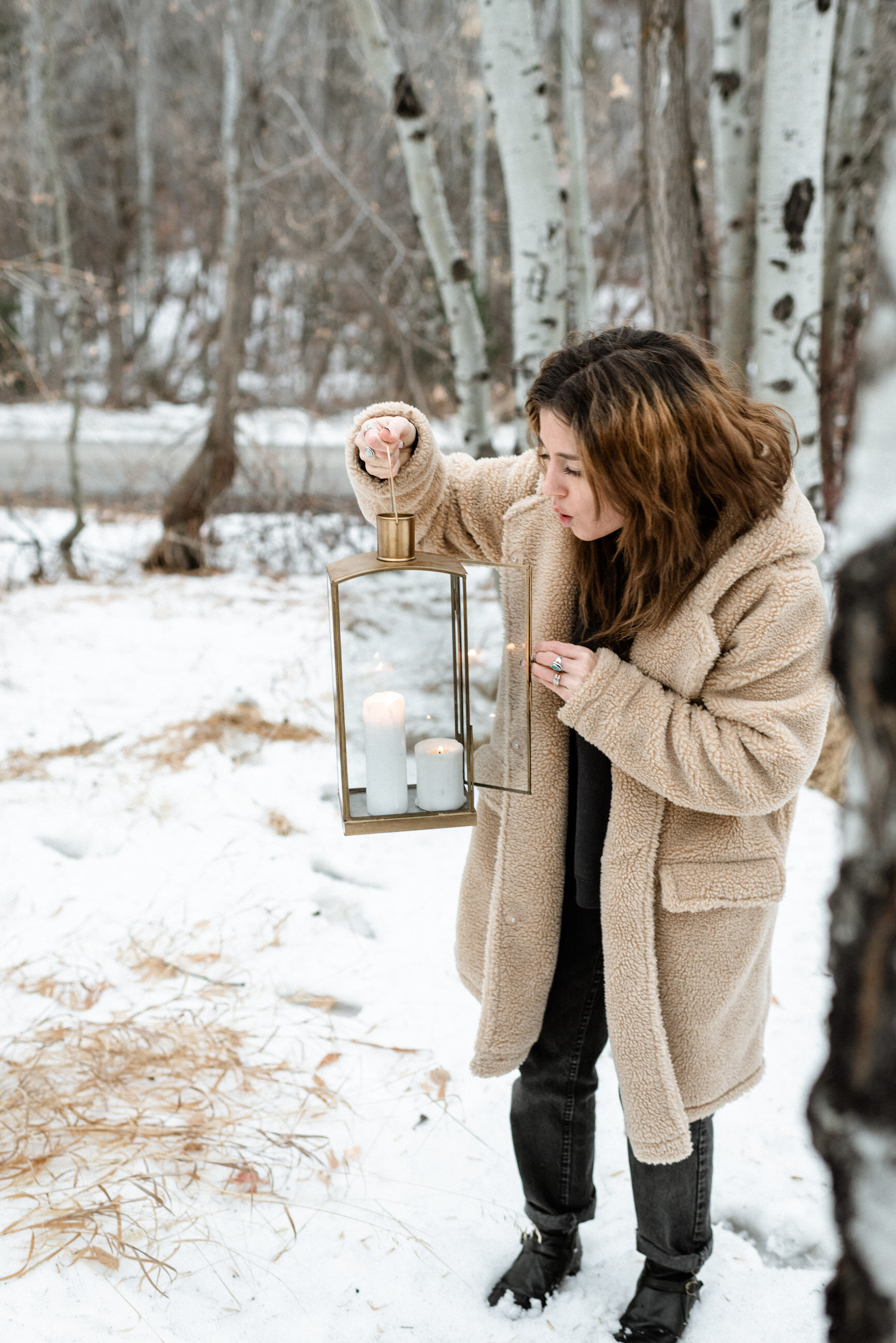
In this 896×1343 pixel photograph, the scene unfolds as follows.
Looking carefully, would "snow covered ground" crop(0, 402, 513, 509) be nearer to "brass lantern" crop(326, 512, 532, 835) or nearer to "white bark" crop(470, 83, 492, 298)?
"white bark" crop(470, 83, 492, 298)

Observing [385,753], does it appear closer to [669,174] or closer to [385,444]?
[385,444]

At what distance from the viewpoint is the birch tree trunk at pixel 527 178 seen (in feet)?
12.2

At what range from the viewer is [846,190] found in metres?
5.51

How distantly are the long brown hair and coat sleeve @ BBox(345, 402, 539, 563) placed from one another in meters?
0.27

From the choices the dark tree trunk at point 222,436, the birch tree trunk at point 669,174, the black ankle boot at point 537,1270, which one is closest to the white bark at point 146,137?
the dark tree trunk at point 222,436

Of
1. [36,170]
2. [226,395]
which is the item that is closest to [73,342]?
[226,395]

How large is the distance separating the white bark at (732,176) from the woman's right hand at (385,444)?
2631 mm

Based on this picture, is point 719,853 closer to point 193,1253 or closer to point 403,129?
point 193,1253

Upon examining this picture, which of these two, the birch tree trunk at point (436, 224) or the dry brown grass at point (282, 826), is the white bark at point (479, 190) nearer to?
the birch tree trunk at point (436, 224)

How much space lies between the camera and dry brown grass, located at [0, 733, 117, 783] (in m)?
4.04

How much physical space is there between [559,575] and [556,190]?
2.74 meters

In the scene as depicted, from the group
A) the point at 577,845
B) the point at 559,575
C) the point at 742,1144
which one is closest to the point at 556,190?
the point at 559,575

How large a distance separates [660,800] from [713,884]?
0.17 metres

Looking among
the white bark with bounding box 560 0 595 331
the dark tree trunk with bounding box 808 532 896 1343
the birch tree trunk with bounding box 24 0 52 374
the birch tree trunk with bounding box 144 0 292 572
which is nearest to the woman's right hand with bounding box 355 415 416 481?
the dark tree trunk with bounding box 808 532 896 1343
